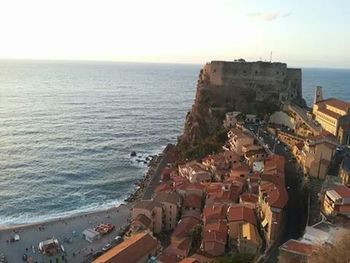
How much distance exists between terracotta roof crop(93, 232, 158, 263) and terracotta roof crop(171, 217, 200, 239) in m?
2.89

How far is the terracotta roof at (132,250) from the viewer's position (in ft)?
107

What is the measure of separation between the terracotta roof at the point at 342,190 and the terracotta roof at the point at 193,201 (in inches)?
592

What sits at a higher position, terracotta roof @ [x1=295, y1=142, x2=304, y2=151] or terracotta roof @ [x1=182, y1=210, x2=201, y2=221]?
terracotta roof @ [x1=295, y1=142, x2=304, y2=151]

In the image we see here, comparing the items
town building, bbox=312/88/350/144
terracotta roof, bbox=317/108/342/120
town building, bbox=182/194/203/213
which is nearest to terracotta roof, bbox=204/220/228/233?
town building, bbox=182/194/203/213

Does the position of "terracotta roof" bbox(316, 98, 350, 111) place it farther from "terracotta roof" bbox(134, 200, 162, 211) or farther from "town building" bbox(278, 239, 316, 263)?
"town building" bbox(278, 239, 316, 263)

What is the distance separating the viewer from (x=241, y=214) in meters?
36.5

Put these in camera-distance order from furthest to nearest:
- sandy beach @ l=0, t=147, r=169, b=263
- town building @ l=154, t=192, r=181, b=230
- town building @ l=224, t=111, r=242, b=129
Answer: town building @ l=224, t=111, r=242, b=129 < town building @ l=154, t=192, r=181, b=230 < sandy beach @ l=0, t=147, r=169, b=263

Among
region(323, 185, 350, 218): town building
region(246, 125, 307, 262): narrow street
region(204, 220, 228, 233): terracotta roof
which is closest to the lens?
region(323, 185, 350, 218): town building

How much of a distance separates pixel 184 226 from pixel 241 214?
5.88 metres

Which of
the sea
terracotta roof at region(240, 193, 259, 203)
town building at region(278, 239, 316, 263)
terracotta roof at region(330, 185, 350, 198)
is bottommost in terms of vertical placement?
the sea

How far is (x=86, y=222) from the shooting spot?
44.8 meters

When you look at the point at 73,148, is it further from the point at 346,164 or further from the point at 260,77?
the point at 346,164

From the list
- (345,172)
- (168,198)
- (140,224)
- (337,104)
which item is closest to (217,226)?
(140,224)

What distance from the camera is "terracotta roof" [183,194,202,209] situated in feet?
143
